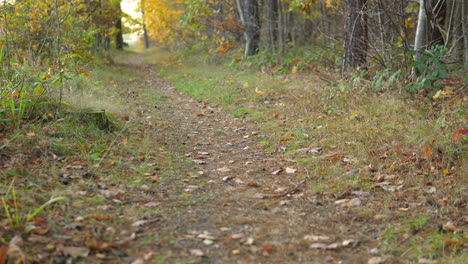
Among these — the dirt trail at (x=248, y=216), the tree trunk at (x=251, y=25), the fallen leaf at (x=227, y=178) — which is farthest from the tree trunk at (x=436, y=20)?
the tree trunk at (x=251, y=25)

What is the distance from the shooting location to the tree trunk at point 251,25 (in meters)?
14.2

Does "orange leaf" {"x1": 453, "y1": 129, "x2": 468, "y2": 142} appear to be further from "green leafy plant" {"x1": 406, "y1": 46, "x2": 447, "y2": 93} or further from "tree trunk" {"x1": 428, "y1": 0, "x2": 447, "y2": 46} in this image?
"tree trunk" {"x1": 428, "y1": 0, "x2": 447, "y2": 46}

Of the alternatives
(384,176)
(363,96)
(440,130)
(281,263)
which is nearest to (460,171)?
(384,176)

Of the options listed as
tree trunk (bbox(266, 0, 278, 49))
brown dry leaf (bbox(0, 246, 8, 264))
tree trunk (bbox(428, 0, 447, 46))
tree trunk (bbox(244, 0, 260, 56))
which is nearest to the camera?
brown dry leaf (bbox(0, 246, 8, 264))

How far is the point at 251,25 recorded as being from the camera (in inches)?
554

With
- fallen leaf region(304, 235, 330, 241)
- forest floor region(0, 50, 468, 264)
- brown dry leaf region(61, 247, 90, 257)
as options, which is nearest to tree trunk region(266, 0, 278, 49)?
forest floor region(0, 50, 468, 264)

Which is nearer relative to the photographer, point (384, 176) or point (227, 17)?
point (384, 176)

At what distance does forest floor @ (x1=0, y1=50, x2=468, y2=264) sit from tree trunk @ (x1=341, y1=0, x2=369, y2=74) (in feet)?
7.38

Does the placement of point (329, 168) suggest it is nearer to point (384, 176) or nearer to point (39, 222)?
point (384, 176)

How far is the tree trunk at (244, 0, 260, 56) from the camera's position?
14203mm

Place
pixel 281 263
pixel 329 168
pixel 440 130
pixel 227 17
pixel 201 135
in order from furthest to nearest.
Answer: pixel 227 17, pixel 201 135, pixel 440 130, pixel 329 168, pixel 281 263

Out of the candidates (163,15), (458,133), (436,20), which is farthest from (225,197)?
(163,15)

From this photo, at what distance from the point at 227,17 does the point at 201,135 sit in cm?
921

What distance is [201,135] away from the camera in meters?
6.64
